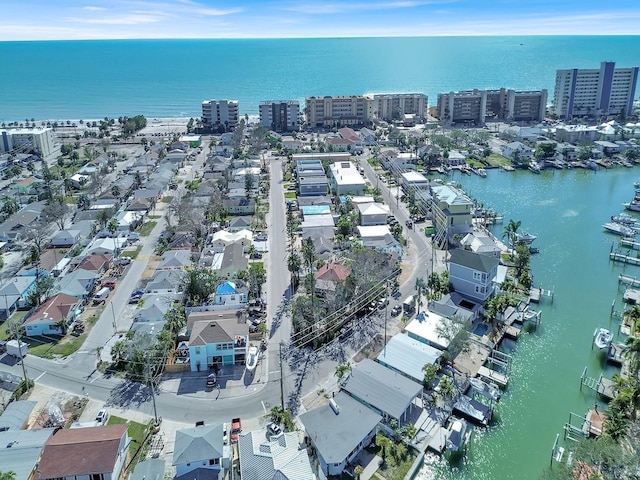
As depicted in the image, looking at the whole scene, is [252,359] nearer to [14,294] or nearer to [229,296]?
[229,296]

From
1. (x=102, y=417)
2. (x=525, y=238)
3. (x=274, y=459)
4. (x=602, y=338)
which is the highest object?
(x=525, y=238)

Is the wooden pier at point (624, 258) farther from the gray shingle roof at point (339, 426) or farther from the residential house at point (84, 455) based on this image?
the residential house at point (84, 455)

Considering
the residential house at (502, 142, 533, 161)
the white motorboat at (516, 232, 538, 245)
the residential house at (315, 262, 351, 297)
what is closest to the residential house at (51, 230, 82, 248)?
the residential house at (315, 262, 351, 297)

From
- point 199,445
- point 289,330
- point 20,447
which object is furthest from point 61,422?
point 289,330

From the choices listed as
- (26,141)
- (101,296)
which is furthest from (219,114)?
(101,296)

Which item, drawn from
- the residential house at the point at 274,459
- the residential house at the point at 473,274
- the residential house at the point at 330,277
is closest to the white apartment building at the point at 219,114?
the residential house at the point at 330,277

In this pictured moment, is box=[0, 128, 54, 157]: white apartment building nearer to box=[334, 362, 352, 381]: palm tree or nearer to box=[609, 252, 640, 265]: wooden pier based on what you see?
box=[334, 362, 352, 381]: palm tree
